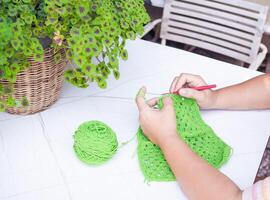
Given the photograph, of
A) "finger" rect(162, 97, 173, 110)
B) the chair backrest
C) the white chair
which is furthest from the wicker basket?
the chair backrest

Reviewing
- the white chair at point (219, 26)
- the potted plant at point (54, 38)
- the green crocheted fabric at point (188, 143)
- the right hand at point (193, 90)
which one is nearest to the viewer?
the potted plant at point (54, 38)

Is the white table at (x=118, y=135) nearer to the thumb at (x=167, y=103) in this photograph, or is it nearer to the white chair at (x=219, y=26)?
the thumb at (x=167, y=103)

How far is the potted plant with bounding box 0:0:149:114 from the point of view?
2.50ft

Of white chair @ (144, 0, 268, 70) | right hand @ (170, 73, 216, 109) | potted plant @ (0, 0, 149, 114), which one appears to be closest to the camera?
potted plant @ (0, 0, 149, 114)

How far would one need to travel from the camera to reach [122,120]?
989 millimetres

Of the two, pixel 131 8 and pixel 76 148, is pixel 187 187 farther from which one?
pixel 131 8

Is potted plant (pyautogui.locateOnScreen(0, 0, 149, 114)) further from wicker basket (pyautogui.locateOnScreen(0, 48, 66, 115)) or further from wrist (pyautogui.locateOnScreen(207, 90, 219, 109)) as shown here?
wrist (pyautogui.locateOnScreen(207, 90, 219, 109))

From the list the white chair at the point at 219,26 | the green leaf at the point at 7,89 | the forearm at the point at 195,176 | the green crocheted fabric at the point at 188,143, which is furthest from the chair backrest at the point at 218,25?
the green leaf at the point at 7,89

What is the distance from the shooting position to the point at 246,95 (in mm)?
1060

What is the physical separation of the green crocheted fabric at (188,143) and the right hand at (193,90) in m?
0.05

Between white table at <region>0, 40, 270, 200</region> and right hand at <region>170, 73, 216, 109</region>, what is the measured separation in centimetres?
4

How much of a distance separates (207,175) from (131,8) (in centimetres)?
→ 39

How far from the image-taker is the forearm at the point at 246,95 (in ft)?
3.42

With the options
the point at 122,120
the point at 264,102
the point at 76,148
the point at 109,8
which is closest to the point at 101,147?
the point at 76,148
